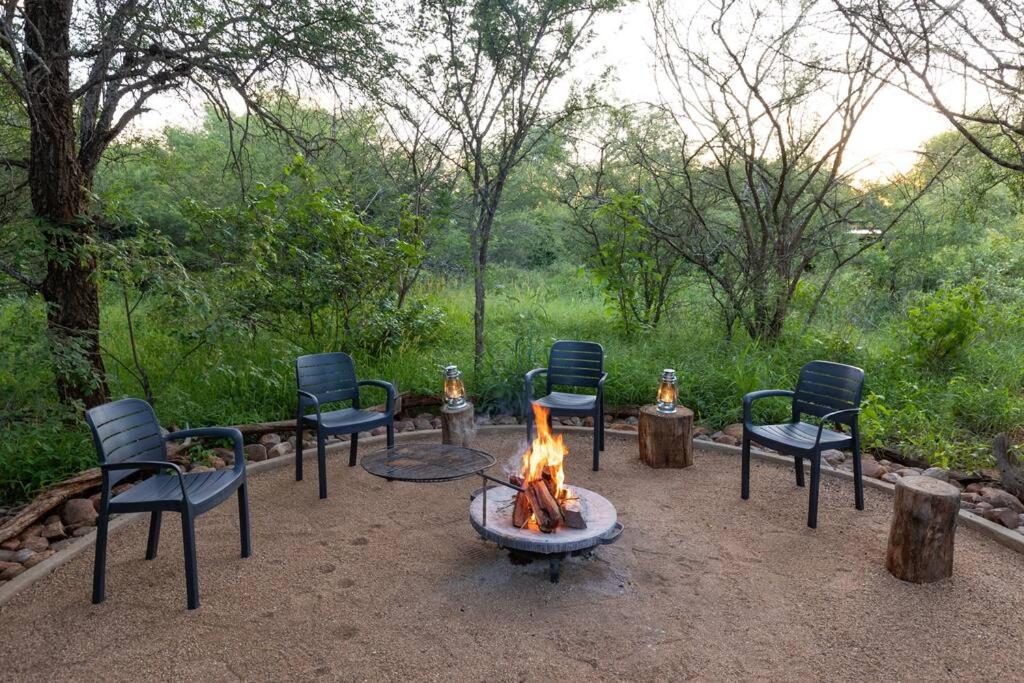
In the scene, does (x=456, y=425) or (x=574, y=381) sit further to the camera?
(x=574, y=381)

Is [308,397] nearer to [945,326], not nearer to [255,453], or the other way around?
[255,453]

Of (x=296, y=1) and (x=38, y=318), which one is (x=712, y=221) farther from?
(x=38, y=318)

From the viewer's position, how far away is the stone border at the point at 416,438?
2973 millimetres

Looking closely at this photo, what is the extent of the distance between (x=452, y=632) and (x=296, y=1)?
4.08 metres

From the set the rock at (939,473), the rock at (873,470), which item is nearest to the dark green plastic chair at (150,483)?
the rock at (873,470)

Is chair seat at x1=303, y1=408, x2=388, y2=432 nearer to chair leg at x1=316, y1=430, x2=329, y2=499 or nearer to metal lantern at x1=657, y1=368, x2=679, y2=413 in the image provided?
chair leg at x1=316, y1=430, x2=329, y2=499

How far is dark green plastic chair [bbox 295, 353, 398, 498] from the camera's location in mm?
3928

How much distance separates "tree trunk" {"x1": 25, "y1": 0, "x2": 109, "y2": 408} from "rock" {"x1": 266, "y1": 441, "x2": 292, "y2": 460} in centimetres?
123

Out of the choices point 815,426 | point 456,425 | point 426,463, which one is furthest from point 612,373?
point 426,463

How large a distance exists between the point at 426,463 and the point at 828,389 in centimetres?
255

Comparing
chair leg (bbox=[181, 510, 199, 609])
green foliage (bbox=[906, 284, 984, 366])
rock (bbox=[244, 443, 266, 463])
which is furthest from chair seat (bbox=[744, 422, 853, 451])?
rock (bbox=[244, 443, 266, 463])

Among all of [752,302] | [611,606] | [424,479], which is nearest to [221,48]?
[424,479]

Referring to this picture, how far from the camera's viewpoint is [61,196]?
4195 millimetres

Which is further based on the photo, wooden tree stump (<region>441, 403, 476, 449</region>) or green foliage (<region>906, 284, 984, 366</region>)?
green foliage (<region>906, 284, 984, 366</region>)
